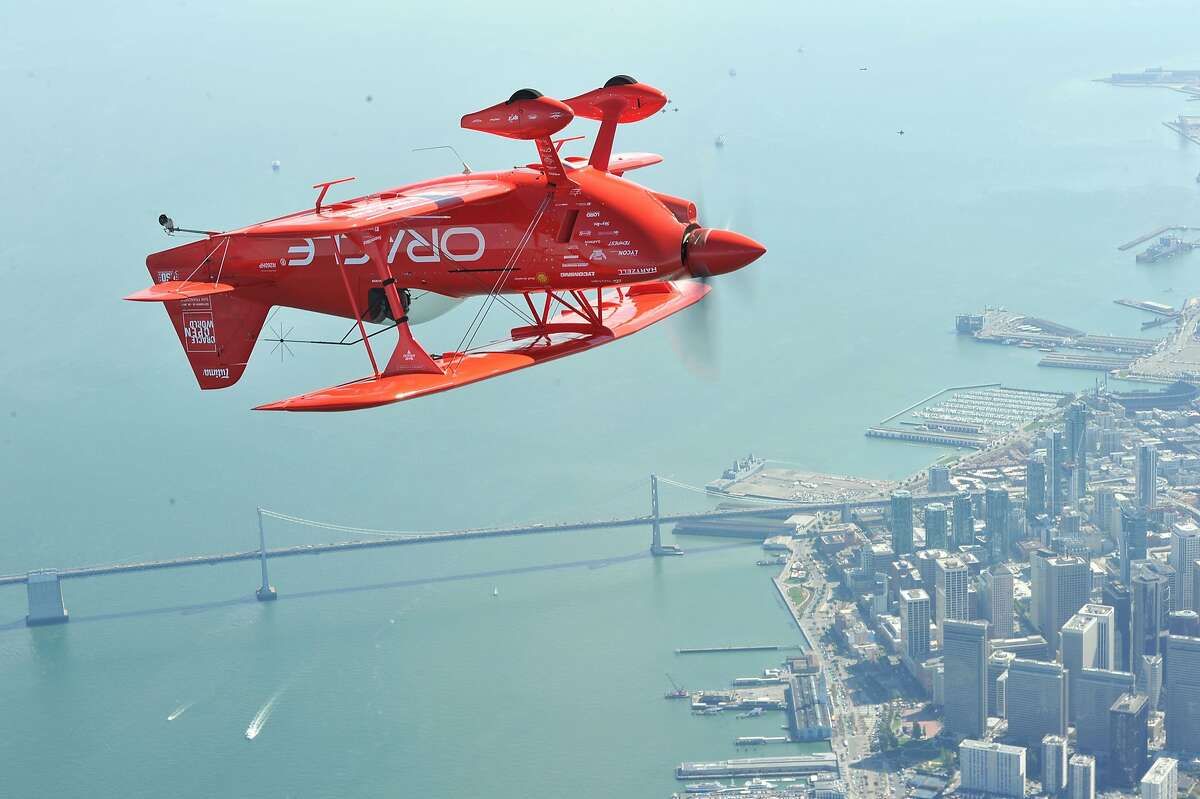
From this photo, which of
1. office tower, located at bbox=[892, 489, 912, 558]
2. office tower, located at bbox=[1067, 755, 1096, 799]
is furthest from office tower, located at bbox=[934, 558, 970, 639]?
office tower, located at bbox=[1067, 755, 1096, 799]

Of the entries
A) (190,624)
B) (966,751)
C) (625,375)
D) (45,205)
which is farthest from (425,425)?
(966,751)

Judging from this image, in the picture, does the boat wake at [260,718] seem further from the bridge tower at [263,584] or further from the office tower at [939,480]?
the office tower at [939,480]

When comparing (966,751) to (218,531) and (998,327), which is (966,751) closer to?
(218,531)

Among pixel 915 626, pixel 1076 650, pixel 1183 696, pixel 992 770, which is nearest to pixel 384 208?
pixel 992 770

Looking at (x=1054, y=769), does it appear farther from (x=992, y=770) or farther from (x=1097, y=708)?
(x=1097, y=708)

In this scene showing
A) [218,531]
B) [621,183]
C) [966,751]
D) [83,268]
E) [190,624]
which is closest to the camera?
[621,183]

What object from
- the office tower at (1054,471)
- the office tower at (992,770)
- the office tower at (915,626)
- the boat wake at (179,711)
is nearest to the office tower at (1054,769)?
the office tower at (992,770)

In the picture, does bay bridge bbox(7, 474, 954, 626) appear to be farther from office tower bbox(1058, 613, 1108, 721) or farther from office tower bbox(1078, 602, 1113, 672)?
Result: office tower bbox(1058, 613, 1108, 721)
